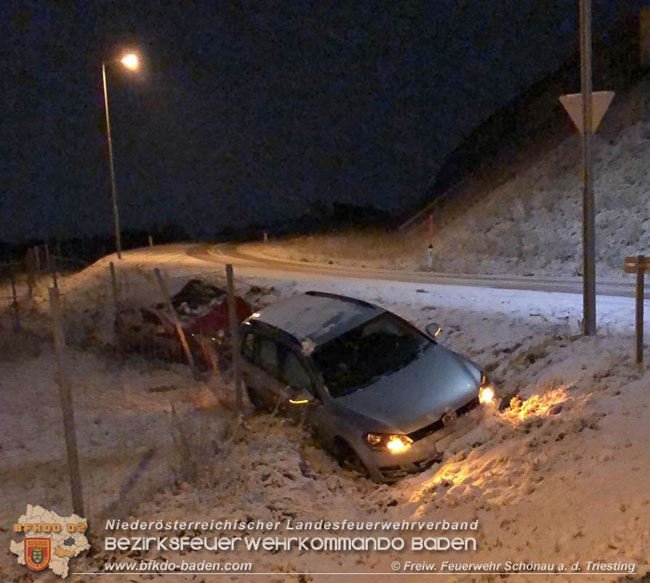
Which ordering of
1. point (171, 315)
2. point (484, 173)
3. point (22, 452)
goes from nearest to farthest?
point (22, 452), point (171, 315), point (484, 173)

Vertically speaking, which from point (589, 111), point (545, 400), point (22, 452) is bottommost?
point (22, 452)

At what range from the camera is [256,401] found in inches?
362

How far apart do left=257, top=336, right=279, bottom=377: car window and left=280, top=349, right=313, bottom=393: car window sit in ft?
0.62

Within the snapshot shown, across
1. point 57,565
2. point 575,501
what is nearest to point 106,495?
point 57,565

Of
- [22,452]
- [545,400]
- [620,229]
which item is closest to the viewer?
[545,400]

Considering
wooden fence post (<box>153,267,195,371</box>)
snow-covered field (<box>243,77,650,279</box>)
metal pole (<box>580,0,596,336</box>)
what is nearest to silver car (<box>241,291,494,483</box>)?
metal pole (<box>580,0,596,336</box>)

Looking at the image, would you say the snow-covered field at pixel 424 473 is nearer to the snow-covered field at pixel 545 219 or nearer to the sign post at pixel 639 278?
the sign post at pixel 639 278

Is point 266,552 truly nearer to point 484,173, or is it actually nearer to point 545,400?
point 545,400

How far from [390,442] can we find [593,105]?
5005 mm

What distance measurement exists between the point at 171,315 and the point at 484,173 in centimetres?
2255

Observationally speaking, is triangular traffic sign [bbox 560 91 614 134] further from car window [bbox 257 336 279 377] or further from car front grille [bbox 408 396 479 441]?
car window [bbox 257 336 279 377]

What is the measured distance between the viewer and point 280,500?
643 cm

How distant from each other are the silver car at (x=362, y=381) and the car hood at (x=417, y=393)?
0.01 m

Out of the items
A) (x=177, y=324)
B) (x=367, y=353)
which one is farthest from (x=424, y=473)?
(x=177, y=324)
